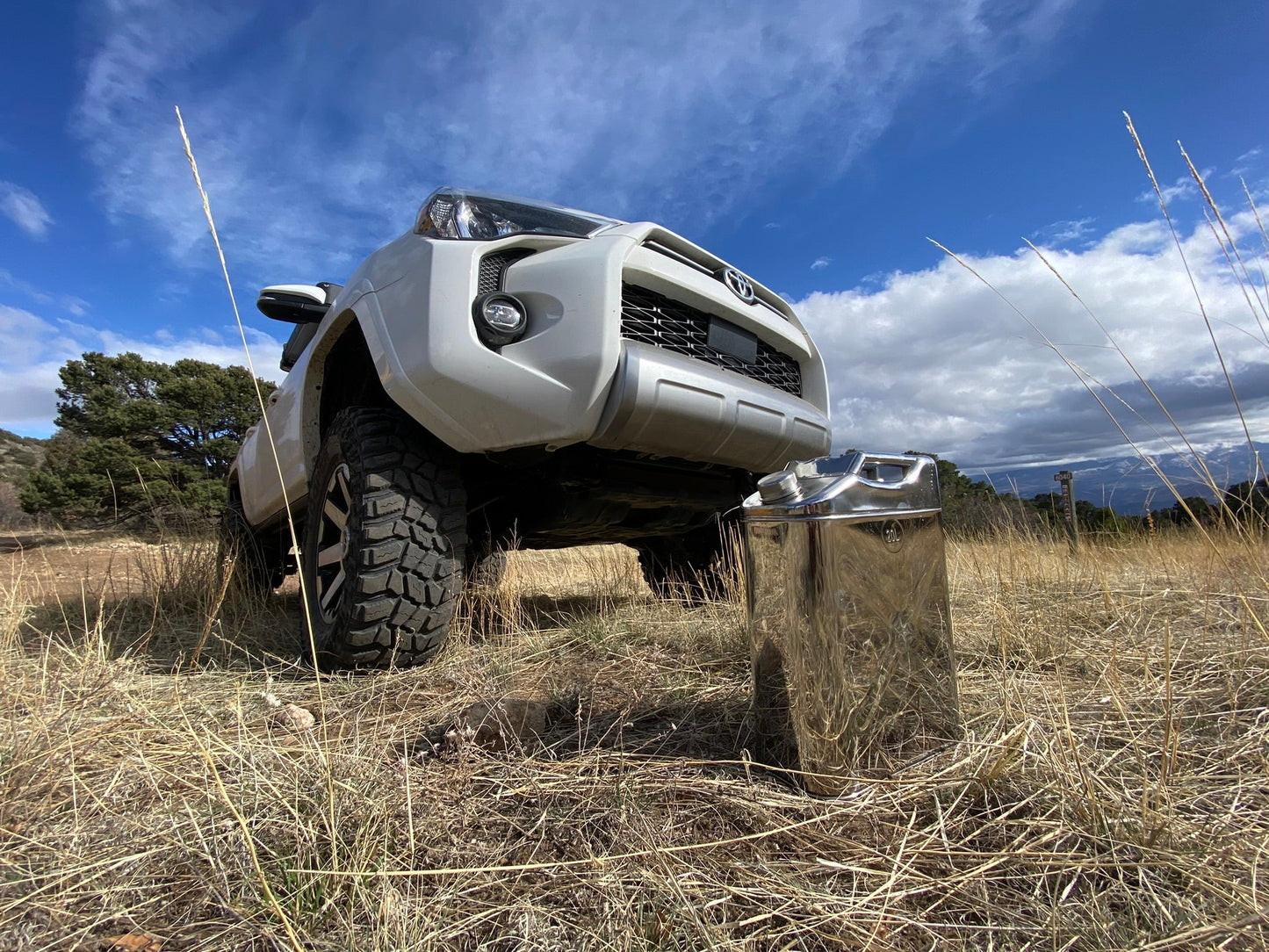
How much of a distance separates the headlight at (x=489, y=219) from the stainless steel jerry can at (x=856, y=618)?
125 cm

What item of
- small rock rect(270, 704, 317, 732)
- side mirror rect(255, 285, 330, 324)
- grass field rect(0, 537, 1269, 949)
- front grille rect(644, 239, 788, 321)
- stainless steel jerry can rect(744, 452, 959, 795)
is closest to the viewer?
grass field rect(0, 537, 1269, 949)

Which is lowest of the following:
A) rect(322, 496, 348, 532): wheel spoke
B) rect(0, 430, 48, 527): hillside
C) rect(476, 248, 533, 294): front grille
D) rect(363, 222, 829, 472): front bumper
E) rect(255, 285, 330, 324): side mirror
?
rect(322, 496, 348, 532): wheel spoke

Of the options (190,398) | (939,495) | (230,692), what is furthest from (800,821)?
(190,398)

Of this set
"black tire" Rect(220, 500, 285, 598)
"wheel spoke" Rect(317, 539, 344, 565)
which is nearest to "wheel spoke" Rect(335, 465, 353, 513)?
"wheel spoke" Rect(317, 539, 344, 565)

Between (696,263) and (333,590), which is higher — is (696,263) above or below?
above

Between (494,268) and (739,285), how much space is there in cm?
87

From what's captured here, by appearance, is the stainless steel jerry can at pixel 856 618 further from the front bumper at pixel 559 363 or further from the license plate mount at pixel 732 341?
the license plate mount at pixel 732 341

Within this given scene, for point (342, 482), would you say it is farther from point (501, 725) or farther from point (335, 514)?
point (501, 725)

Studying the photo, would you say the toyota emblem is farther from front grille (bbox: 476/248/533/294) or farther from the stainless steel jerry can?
the stainless steel jerry can

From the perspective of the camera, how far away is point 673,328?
6.02 ft

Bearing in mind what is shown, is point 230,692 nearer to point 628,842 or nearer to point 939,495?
point 628,842

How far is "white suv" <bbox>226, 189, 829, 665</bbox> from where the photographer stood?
162cm

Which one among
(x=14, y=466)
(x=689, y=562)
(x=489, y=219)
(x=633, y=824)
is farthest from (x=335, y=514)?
(x=14, y=466)

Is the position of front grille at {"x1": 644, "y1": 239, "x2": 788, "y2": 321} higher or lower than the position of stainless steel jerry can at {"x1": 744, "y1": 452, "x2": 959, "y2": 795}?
higher
